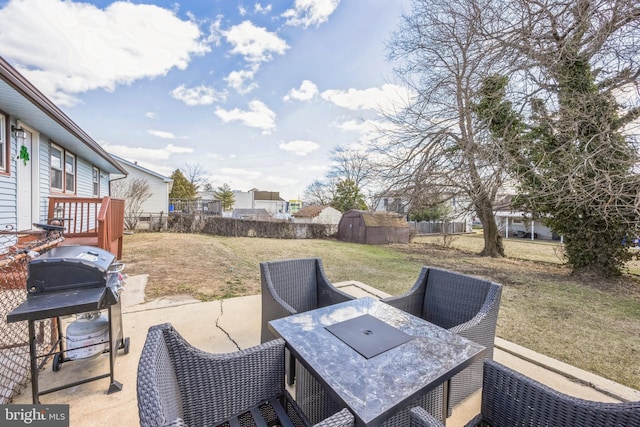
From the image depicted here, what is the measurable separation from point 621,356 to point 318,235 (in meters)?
13.8

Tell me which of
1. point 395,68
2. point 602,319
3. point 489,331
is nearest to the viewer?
point 489,331

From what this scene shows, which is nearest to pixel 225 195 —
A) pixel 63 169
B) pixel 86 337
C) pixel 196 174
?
pixel 196 174

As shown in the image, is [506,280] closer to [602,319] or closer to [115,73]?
[602,319]

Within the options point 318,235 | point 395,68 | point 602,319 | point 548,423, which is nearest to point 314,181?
point 318,235

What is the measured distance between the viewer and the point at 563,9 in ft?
17.0

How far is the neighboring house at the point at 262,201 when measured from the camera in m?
40.0

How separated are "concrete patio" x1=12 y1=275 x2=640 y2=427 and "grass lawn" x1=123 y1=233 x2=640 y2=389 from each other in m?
0.50

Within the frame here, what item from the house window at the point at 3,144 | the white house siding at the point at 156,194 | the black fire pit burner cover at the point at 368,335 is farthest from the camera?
the white house siding at the point at 156,194

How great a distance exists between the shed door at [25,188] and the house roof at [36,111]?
419mm

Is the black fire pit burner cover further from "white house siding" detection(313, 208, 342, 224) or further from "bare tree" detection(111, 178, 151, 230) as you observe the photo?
"white house siding" detection(313, 208, 342, 224)

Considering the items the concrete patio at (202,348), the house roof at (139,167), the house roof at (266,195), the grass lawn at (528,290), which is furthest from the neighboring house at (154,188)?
the house roof at (266,195)

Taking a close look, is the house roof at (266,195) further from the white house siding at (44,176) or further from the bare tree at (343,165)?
the white house siding at (44,176)

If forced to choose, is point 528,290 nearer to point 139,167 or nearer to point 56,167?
point 56,167

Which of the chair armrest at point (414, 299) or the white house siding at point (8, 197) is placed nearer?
the chair armrest at point (414, 299)
